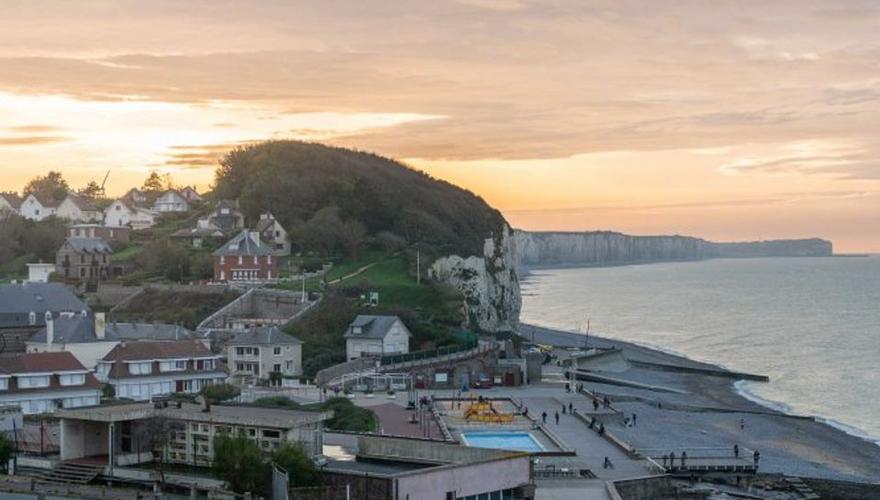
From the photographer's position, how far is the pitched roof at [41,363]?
152 ft

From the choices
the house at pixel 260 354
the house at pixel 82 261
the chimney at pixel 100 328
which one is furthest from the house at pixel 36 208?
the chimney at pixel 100 328

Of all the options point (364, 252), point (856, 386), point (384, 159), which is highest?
point (384, 159)

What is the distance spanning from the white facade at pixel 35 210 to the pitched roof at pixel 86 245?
19844 mm

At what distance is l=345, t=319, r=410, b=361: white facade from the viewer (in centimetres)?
6981

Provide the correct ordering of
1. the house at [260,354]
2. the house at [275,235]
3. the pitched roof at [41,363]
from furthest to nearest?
the house at [275,235]
the house at [260,354]
the pitched roof at [41,363]

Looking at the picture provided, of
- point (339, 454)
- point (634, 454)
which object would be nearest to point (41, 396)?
point (339, 454)

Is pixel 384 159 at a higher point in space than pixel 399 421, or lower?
higher

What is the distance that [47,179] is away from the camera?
128500 millimetres

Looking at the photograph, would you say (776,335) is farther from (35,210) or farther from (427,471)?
(427,471)

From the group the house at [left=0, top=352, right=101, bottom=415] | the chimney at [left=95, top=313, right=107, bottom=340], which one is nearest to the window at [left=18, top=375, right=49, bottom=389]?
the house at [left=0, top=352, right=101, bottom=415]

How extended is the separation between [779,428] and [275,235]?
4754 centimetres

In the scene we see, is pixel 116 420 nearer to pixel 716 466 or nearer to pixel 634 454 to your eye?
pixel 634 454

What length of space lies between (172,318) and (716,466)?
40727mm

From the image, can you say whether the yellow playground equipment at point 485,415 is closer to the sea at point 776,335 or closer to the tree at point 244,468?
the sea at point 776,335
